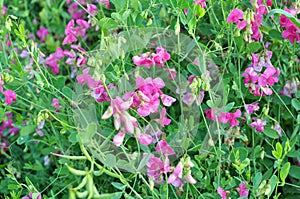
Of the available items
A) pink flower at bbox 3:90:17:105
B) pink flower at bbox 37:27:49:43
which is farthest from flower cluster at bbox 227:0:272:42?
pink flower at bbox 37:27:49:43

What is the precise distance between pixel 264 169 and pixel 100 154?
0.51 metres

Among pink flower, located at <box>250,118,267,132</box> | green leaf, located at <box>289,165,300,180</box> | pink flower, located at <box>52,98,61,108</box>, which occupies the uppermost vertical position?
pink flower, located at <box>250,118,267,132</box>

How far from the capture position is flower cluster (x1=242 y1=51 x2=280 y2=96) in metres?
1.14

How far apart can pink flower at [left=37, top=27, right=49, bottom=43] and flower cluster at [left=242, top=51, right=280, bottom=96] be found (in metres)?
0.92

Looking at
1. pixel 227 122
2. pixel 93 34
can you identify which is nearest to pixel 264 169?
pixel 227 122

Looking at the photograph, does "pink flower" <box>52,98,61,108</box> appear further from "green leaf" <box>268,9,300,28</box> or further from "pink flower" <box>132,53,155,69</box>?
"green leaf" <box>268,9,300,28</box>

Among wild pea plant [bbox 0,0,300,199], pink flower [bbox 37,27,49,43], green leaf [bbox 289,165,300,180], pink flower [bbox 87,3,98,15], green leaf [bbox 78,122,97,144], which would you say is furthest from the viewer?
pink flower [bbox 37,27,49,43]

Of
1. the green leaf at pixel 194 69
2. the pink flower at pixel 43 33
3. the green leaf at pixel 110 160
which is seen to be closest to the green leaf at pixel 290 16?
the green leaf at pixel 194 69

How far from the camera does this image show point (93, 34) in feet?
5.69

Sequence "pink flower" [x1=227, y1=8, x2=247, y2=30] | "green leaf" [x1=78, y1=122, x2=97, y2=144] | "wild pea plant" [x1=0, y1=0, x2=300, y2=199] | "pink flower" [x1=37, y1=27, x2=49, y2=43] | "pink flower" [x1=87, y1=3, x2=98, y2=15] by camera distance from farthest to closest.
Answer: "pink flower" [x1=37, y1=27, x2=49, y2=43] < "pink flower" [x1=87, y1=3, x2=98, y2=15] < "pink flower" [x1=227, y1=8, x2=247, y2=30] < "wild pea plant" [x1=0, y1=0, x2=300, y2=199] < "green leaf" [x1=78, y1=122, x2=97, y2=144]

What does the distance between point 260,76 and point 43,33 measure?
0.97m

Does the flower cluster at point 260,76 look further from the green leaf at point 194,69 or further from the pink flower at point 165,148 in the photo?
the pink flower at point 165,148

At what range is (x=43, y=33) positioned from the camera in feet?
6.24

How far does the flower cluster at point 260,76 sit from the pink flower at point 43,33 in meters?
0.92
